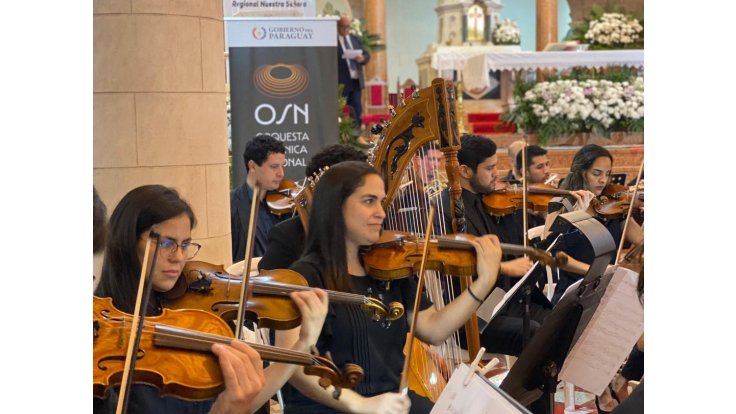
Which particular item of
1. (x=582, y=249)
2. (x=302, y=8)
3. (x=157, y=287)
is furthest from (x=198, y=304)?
(x=302, y=8)

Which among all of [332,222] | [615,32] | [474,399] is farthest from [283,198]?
[615,32]

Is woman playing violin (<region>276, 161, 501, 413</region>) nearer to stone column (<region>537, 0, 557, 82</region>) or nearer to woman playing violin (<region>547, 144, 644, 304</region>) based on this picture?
woman playing violin (<region>547, 144, 644, 304</region>)

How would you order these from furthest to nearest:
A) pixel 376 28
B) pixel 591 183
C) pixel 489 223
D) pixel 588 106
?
pixel 376 28, pixel 588 106, pixel 591 183, pixel 489 223

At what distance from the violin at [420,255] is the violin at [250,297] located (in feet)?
1.06

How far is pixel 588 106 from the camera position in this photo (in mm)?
9219

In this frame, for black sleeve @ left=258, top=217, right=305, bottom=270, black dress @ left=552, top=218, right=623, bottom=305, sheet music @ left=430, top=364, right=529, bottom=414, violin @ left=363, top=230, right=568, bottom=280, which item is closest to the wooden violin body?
sheet music @ left=430, top=364, right=529, bottom=414

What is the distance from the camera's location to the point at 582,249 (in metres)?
4.45

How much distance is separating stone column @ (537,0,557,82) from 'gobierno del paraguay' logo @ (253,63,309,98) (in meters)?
8.89

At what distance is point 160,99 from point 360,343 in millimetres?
1452

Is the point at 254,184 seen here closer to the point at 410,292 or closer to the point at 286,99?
the point at 286,99

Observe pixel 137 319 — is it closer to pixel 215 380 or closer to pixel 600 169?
pixel 215 380

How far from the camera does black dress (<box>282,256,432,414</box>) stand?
2.88m

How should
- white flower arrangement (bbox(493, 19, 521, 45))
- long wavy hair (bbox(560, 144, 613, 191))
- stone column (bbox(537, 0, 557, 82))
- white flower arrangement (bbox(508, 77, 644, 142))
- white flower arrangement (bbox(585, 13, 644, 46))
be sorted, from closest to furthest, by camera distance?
long wavy hair (bbox(560, 144, 613, 191)) < white flower arrangement (bbox(508, 77, 644, 142)) < white flower arrangement (bbox(585, 13, 644, 46)) < white flower arrangement (bbox(493, 19, 521, 45)) < stone column (bbox(537, 0, 557, 82))

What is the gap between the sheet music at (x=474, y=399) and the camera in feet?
6.03
